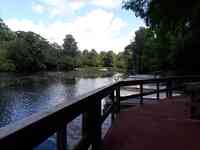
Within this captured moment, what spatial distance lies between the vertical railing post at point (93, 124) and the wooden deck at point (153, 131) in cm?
36

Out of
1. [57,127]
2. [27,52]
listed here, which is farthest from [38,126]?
[27,52]

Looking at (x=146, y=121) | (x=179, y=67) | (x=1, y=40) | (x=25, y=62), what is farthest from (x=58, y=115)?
(x=1, y=40)

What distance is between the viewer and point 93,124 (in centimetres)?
288

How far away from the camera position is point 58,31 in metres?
108

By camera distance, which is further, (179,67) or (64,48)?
(64,48)

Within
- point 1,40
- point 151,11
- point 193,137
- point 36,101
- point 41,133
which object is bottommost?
point 36,101

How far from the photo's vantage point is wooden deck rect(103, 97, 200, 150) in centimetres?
339

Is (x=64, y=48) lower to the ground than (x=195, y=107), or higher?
higher

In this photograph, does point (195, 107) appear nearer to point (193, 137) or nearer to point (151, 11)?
point (193, 137)

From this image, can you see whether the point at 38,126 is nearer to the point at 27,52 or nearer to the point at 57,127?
A: the point at 57,127

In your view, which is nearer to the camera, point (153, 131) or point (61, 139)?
point (61, 139)

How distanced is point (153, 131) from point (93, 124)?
1541mm

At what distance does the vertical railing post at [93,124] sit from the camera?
2.66 metres

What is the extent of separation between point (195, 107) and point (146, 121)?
104cm
